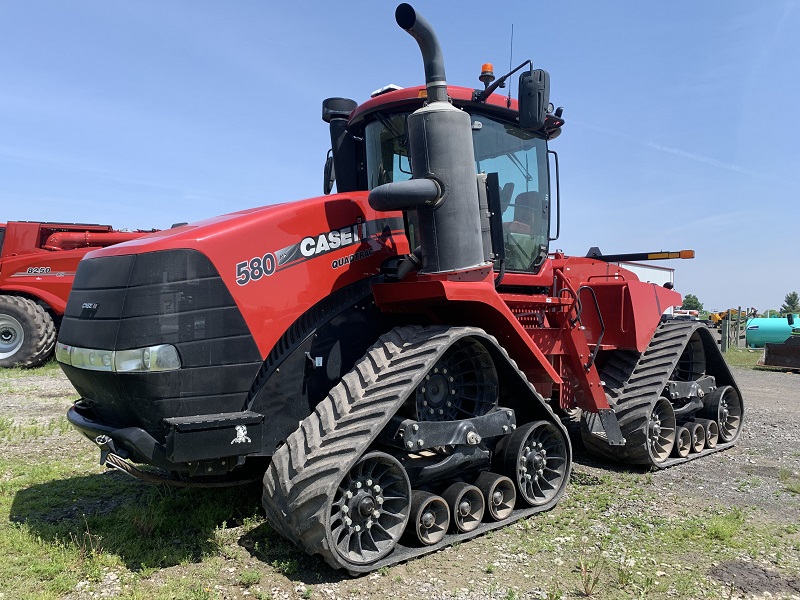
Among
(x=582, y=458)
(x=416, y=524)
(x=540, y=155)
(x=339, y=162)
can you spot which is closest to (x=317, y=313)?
(x=416, y=524)

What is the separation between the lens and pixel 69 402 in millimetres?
9680

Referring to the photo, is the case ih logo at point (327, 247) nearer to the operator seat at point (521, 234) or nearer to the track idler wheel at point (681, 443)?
the operator seat at point (521, 234)

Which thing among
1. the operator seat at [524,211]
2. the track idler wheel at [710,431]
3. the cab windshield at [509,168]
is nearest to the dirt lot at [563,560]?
the track idler wheel at [710,431]

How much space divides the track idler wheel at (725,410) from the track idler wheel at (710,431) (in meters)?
0.15

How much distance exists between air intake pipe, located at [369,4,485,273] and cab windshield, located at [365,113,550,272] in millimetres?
562

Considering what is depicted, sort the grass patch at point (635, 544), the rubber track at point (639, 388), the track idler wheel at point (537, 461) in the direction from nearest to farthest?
the grass patch at point (635, 544), the track idler wheel at point (537, 461), the rubber track at point (639, 388)

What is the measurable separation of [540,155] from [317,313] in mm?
2818

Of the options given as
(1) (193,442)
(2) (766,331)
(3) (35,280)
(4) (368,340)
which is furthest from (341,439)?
(2) (766,331)

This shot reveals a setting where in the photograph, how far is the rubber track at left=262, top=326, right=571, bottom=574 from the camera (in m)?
3.71

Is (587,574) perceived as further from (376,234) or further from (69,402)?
(69,402)

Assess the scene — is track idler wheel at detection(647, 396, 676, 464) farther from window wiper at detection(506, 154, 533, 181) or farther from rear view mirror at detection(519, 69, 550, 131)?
rear view mirror at detection(519, 69, 550, 131)

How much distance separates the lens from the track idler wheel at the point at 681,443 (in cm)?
704

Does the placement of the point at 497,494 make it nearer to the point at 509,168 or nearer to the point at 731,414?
the point at 509,168

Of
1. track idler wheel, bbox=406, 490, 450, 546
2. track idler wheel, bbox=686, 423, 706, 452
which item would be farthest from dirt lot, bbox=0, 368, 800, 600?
track idler wheel, bbox=686, 423, 706, 452
